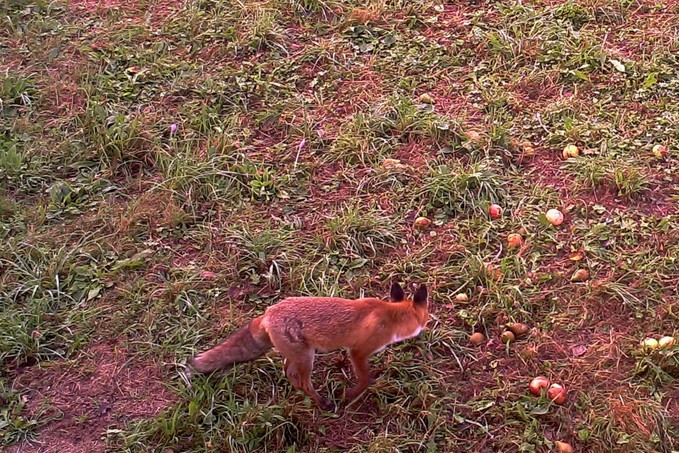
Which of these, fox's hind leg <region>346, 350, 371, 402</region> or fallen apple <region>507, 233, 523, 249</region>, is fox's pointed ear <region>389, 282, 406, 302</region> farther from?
fallen apple <region>507, 233, 523, 249</region>

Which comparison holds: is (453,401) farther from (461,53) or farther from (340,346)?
(461,53)

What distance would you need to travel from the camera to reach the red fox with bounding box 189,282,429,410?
3.47 meters

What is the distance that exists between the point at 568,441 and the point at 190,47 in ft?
13.4

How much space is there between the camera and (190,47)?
5.94 meters

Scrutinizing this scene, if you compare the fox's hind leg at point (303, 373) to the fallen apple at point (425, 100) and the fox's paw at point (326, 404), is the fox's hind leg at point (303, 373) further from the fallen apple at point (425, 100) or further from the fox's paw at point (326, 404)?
the fallen apple at point (425, 100)

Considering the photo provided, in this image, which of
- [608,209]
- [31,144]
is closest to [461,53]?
[608,209]

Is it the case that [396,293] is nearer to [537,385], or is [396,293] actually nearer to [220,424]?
[537,385]

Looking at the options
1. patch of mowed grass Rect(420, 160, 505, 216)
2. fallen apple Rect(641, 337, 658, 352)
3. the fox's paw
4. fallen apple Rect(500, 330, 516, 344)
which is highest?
patch of mowed grass Rect(420, 160, 505, 216)

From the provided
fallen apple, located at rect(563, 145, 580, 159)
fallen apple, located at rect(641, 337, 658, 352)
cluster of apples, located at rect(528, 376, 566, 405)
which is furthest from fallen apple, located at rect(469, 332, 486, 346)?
fallen apple, located at rect(563, 145, 580, 159)

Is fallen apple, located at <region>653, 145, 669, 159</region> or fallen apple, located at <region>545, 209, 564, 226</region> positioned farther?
fallen apple, located at <region>653, 145, 669, 159</region>

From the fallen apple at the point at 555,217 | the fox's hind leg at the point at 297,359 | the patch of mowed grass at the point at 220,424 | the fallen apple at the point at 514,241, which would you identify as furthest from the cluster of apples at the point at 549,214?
the patch of mowed grass at the point at 220,424

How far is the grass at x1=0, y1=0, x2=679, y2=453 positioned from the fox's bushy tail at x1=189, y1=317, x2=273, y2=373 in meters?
0.09

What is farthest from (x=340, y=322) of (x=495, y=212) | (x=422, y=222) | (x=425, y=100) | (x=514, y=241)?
(x=425, y=100)

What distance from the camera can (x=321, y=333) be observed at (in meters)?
3.45
